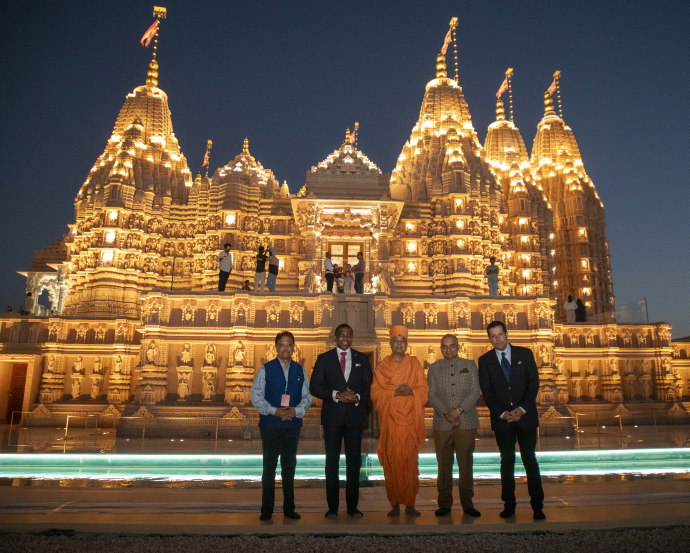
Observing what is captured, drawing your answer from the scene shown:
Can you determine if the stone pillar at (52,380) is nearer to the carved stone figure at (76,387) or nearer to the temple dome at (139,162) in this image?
the carved stone figure at (76,387)

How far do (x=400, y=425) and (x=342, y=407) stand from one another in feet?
2.28

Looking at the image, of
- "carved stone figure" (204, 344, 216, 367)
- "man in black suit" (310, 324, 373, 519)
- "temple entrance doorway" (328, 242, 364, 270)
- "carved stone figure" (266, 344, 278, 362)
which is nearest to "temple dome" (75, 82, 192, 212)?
"temple entrance doorway" (328, 242, 364, 270)

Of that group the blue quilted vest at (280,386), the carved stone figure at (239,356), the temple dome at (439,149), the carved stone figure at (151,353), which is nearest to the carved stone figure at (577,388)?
the temple dome at (439,149)

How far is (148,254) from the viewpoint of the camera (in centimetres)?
3122

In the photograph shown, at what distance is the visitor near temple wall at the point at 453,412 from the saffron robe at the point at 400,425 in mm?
216

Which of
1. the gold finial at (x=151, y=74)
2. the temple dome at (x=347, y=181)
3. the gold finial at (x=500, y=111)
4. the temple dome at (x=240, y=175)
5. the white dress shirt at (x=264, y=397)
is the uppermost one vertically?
the gold finial at (x=500, y=111)

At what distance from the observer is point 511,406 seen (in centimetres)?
554

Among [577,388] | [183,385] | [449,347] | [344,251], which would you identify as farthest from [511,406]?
[344,251]

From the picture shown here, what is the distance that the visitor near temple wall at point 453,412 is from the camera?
18.5 ft

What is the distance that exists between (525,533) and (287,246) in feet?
87.6

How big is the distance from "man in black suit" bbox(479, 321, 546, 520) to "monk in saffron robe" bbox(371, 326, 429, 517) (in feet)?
2.55

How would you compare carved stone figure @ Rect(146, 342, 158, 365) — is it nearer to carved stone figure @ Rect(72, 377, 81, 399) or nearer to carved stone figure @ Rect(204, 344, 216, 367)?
carved stone figure @ Rect(204, 344, 216, 367)

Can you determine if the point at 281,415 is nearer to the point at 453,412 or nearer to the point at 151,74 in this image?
the point at 453,412

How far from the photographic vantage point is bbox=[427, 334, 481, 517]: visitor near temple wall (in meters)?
5.63
